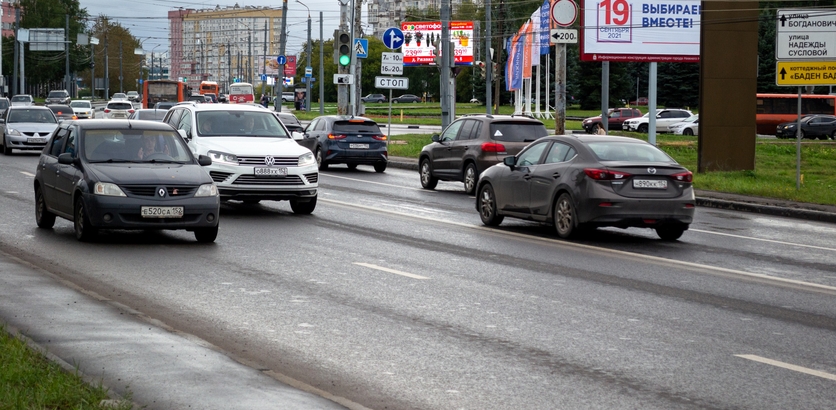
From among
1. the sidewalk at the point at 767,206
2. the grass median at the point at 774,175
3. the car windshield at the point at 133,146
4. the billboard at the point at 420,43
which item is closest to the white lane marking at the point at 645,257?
the car windshield at the point at 133,146

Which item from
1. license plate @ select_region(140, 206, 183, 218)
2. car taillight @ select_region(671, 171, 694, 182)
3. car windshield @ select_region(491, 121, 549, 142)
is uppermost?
car windshield @ select_region(491, 121, 549, 142)

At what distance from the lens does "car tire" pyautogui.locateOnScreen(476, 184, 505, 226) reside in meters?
17.7

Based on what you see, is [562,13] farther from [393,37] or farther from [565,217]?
[565,217]

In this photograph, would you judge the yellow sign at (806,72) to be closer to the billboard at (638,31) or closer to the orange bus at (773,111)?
the billboard at (638,31)

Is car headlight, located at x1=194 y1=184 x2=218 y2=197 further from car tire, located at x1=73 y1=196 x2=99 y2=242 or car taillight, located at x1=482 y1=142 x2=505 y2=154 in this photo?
car taillight, located at x1=482 y1=142 x2=505 y2=154

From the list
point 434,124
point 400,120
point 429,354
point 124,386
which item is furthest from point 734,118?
point 400,120

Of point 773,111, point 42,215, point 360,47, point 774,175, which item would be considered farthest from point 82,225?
point 773,111

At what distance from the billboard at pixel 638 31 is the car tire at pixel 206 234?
2338 centimetres

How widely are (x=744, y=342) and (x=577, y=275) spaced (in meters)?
3.69

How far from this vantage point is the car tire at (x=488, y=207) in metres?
17.7

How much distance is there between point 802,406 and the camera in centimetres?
662

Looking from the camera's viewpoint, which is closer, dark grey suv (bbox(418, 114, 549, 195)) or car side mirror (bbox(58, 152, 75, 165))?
car side mirror (bbox(58, 152, 75, 165))

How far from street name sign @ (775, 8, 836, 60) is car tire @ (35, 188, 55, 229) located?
14501mm

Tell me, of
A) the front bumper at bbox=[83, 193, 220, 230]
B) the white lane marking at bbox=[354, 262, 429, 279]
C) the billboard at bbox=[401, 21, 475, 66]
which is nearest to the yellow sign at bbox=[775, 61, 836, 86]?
the white lane marking at bbox=[354, 262, 429, 279]
